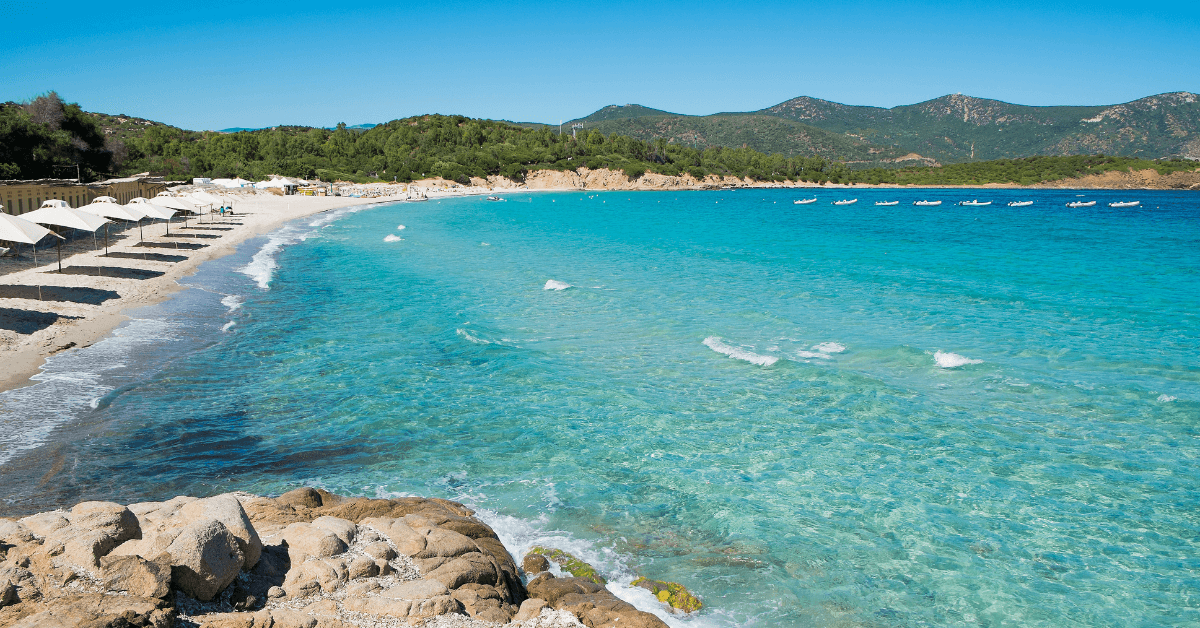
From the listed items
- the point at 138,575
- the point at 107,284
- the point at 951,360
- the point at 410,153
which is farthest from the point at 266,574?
the point at 410,153

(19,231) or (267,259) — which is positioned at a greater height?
(19,231)

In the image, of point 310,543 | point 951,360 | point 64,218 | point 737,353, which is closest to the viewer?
point 310,543

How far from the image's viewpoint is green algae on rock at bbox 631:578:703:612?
7.32m

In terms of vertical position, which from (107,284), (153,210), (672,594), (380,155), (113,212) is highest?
(380,155)

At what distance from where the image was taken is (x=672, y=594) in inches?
295

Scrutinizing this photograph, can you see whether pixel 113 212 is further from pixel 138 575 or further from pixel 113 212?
pixel 138 575

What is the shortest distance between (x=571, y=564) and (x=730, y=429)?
517 cm

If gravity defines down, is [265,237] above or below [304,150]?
below

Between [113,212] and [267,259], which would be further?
[267,259]

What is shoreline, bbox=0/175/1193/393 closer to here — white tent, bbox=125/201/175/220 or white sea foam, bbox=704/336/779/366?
white tent, bbox=125/201/175/220

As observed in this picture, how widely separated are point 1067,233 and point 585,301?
1894 inches

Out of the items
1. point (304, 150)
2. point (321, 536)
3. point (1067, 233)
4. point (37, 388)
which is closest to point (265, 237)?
point (37, 388)

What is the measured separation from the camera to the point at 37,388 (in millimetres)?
13523

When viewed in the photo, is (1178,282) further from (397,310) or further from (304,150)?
(304,150)
